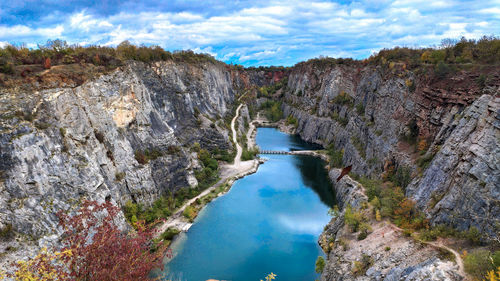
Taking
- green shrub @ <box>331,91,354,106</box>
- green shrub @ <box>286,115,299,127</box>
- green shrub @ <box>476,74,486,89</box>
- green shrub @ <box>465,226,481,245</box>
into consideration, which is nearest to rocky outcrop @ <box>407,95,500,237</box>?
green shrub @ <box>465,226,481,245</box>

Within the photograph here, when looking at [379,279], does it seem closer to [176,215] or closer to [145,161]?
[176,215]

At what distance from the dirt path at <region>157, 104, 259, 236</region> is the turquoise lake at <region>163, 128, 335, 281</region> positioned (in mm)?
1442

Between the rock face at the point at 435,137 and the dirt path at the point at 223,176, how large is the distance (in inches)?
662

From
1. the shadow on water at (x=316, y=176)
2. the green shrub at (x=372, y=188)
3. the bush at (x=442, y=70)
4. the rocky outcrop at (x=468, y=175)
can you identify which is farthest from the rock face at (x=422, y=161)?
the shadow on water at (x=316, y=176)

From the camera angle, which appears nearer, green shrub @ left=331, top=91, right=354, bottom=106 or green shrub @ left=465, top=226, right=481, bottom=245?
green shrub @ left=465, top=226, right=481, bottom=245

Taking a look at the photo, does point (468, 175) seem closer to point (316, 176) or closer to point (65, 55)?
point (316, 176)

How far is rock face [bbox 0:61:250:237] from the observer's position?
2155 cm

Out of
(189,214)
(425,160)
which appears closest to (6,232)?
(189,214)

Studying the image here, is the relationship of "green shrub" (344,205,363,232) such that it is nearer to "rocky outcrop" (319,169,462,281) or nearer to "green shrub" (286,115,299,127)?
"rocky outcrop" (319,169,462,281)

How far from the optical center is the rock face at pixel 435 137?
1812 centimetres

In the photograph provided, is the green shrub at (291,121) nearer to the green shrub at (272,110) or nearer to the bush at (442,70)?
the green shrub at (272,110)

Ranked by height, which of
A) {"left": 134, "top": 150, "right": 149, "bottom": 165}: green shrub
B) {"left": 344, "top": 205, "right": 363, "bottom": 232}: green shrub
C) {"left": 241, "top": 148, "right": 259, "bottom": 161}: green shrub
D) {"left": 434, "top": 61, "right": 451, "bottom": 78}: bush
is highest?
{"left": 434, "top": 61, "right": 451, "bottom": 78}: bush

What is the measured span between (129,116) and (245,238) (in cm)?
1982

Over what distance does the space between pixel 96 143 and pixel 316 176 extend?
34096 mm
